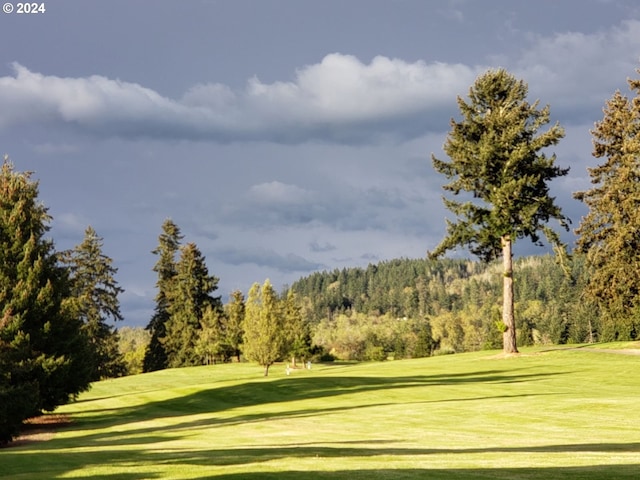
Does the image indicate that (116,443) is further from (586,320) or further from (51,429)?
(586,320)

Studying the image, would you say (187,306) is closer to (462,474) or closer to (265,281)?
(265,281)

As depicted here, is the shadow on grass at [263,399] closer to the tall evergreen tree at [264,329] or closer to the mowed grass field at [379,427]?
the mowed grass field at [379,427]

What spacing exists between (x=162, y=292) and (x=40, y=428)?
215 ft

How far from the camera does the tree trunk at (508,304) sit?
54625 millimetres

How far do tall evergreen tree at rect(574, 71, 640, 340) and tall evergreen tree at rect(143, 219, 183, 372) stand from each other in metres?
56.8

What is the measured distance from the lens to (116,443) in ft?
83.3

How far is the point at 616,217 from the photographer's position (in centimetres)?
5781

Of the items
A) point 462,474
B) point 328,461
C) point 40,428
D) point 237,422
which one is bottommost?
point 40,428

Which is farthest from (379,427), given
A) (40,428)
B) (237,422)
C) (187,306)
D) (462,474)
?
(187,306)

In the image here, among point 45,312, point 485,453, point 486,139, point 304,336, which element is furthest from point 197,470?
point 304,336

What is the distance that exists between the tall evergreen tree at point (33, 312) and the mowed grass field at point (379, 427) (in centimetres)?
261

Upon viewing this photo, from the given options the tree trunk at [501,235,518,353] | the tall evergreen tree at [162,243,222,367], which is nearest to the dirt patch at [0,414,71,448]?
the tree trunk at [501,235,518,353]

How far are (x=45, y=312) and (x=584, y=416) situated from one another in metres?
25.6

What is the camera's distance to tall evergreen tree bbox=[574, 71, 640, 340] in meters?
57.6
